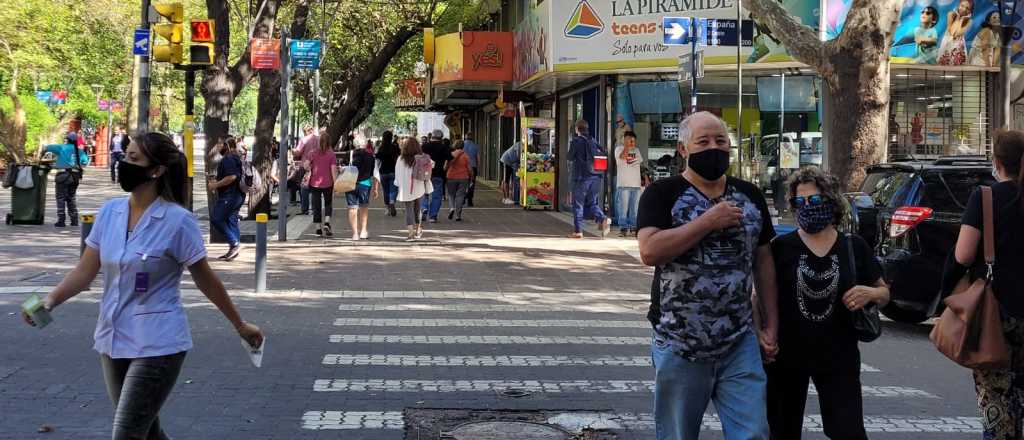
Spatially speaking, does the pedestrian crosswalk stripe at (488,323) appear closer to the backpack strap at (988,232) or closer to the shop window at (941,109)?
the backpack strap at (988,232)

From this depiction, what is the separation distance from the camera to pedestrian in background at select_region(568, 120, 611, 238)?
60.0 feet

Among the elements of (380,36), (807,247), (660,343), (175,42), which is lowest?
(660,343)

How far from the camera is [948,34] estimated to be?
18.6 m

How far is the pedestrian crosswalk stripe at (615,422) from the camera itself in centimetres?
645

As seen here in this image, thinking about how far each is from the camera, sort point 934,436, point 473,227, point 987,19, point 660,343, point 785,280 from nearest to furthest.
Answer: point 660,343
point 785,280
point 934,436
point 987,19
point 473,227

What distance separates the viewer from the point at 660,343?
439 centimetres

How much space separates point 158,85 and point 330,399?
47990 mm

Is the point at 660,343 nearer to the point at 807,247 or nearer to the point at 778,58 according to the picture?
the point at 807,247

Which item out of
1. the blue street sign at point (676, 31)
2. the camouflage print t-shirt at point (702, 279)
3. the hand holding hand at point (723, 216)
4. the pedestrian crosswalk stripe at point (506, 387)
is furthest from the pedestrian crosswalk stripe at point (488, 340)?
the blue street sign at point (676, 31)

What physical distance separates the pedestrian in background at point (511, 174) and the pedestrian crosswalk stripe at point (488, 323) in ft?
51.3

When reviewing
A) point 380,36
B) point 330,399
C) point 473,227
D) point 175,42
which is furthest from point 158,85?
point 330,399

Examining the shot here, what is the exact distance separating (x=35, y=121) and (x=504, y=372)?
3733 centimetres

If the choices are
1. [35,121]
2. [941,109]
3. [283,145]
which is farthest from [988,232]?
[35,121]

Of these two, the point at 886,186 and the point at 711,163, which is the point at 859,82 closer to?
the point at 886,186
